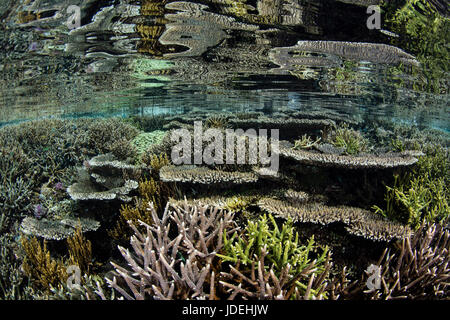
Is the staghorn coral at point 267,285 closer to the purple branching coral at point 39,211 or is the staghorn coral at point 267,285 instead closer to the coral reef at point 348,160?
the coral reef at point 348,160

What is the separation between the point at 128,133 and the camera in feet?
36.0

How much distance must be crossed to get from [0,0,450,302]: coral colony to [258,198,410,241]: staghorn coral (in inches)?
1.1

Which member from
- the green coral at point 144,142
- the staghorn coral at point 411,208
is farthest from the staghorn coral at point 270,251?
the green coral at point 144,142

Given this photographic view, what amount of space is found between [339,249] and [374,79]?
12069mm

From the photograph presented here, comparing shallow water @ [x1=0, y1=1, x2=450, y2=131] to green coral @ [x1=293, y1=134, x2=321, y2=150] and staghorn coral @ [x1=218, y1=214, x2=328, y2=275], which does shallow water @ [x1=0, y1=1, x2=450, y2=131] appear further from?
staghorn coral @ [x1=218, y1=214, x2=328, y2=275]

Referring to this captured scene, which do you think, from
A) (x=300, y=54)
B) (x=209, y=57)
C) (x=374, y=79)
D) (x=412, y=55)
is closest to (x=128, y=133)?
(x=209, y=57)

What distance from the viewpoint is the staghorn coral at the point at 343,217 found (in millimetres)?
3916

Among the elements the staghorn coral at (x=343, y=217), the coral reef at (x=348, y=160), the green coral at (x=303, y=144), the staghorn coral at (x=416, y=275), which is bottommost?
the staghorn coral at (x=416, y=275)

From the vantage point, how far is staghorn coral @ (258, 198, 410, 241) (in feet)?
12.8

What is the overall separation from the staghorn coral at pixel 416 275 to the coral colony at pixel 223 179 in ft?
0.08

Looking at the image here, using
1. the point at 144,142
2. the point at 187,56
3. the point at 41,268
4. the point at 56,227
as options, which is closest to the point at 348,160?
the point at 41,268

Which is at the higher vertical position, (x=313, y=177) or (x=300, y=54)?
(x=300, y=54)

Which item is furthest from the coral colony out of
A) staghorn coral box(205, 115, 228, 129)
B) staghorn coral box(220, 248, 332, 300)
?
staghorn coral box(205, 115, 228, 129)
